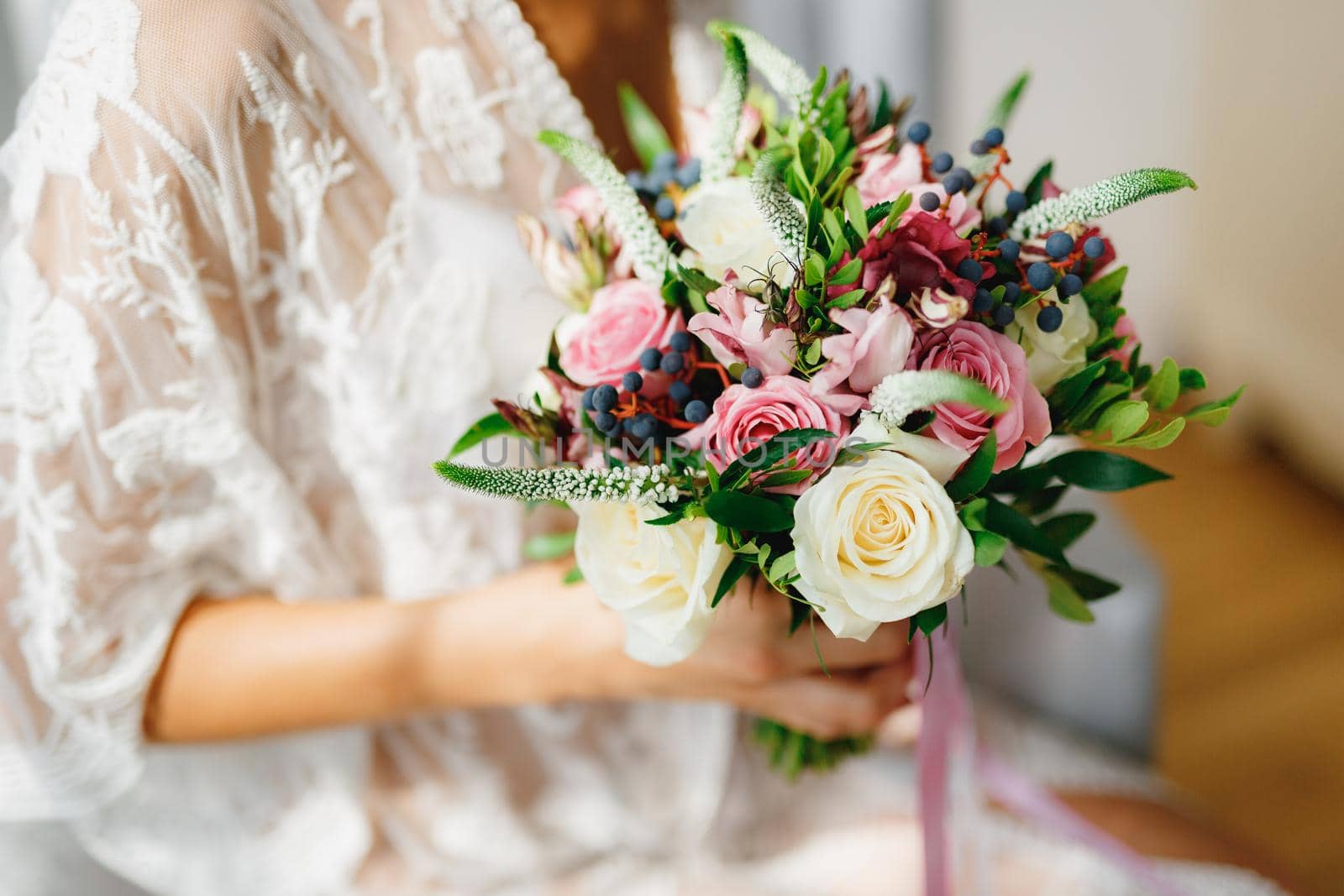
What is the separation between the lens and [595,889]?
35.2 inches

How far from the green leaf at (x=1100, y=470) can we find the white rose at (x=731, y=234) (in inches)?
9.0

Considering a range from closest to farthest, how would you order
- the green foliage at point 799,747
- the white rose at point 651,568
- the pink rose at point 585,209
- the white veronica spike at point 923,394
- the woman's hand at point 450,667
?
1. the white veronica spike at point 923,394
2. the white rose at point 651,568
3. the pink rose at point 585,209
4. the woman's hand at point 450,667
5. the green foliage at point 799,747

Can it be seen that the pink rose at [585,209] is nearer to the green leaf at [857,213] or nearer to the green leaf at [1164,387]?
the green leaf at [857,213]

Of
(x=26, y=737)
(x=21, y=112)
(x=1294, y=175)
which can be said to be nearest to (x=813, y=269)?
(x=21, y=112)

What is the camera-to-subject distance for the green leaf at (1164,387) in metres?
→ 0.58

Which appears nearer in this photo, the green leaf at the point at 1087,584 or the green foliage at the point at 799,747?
the green leaf at the point at 1087,584

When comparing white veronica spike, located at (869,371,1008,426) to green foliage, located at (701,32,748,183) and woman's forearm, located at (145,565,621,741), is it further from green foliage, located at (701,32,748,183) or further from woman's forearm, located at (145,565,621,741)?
woman's forearm, located at (145,565,621,741)

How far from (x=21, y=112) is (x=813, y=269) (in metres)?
0.56

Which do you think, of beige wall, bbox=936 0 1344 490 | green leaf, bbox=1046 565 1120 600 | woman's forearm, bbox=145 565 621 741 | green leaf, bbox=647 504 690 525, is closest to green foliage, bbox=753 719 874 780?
woman's forearm, bbox=145 565 621 741

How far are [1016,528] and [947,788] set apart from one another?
1.43 ft

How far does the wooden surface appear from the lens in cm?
157

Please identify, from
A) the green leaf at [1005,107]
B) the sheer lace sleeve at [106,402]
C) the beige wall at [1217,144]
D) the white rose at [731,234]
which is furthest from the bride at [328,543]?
the beige wall at [1217,144]

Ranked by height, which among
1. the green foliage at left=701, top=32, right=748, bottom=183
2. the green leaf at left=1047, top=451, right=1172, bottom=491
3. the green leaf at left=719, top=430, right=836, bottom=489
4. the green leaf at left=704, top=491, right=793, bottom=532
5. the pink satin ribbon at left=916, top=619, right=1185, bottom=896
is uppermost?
the green foliage at left=701, top=32, right=748, bottom=183

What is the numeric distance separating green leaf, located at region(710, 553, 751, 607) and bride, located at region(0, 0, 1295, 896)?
0.49 feet
